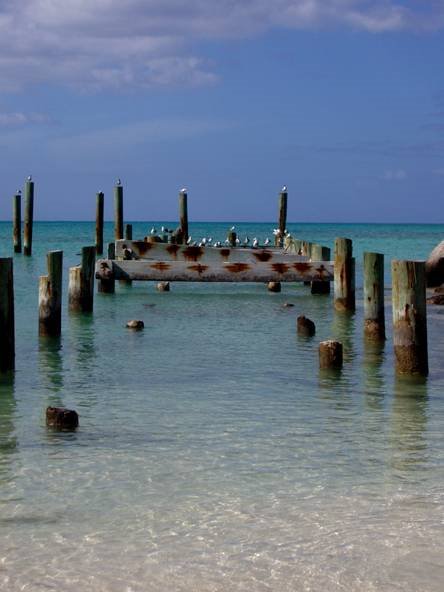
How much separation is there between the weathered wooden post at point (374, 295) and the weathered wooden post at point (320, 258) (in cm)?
811

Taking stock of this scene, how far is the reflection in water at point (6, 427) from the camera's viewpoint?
27.3 ft

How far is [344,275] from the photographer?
19703 millimetres

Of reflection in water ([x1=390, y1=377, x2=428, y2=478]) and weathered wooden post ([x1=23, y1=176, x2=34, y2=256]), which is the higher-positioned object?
weathered wooden post ([x1=23, y1=176, x2=34, y2=256])

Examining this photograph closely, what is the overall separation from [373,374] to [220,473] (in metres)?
5.15

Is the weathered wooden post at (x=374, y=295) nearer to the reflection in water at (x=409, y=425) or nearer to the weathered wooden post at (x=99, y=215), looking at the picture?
the reflection in water at (x=409, y=425)

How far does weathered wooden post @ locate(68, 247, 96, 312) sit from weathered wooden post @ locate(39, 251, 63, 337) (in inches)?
127

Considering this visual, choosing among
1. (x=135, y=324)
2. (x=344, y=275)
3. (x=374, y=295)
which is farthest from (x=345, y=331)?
(x=135, y=324)

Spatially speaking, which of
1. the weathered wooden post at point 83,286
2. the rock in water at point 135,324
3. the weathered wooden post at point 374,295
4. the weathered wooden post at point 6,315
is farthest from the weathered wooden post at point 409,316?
the weathered wooden post at point 83,286

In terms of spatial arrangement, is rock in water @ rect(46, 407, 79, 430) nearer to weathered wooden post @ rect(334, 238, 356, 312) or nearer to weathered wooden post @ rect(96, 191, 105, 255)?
weathered wooden post @ rect(334, 238, 356, 312)

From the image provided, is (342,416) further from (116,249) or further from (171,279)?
(116,249)

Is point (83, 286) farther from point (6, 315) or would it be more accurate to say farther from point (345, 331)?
point (6, 315)

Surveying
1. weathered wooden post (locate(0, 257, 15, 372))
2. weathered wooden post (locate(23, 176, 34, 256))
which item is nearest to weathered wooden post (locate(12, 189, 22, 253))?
weathered wooden post (locate(23, 176, 34, 256))

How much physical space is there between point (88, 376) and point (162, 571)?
6.89 m

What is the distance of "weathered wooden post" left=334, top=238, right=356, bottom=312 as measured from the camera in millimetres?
19344
